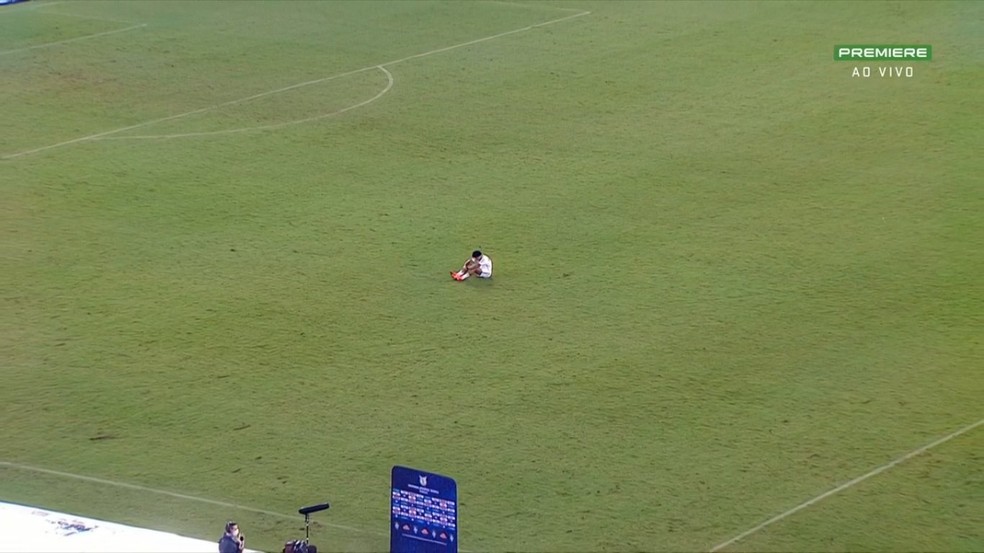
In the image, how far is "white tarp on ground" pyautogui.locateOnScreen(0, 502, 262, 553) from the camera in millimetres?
15258

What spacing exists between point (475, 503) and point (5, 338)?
7.44 m

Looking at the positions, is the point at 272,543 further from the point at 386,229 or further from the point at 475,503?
the point at 386,229

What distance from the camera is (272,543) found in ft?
50.3

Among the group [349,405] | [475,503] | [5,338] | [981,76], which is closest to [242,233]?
[5,338]

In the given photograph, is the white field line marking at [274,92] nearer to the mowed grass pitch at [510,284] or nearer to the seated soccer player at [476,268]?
the mowed grass pitch at [510,284]

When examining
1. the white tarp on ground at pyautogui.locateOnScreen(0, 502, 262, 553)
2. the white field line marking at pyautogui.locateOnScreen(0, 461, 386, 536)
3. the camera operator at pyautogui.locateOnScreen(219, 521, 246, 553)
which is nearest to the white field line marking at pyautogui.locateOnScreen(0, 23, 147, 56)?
the white field line marking at pyautogui.locateOnScreen(0, 461, 386, 536)

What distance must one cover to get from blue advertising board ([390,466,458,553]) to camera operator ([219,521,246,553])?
1395 mm

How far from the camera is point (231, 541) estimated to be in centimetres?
1448

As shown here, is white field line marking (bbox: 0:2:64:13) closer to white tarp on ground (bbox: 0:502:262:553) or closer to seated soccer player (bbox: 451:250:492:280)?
seated soccer player (bbox: 451:250:492:280)

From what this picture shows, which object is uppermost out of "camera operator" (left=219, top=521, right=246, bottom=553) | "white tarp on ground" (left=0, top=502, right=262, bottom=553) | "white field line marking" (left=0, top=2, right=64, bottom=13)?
"white field line marking" (left=0, top=2, right=64, bottom=13)

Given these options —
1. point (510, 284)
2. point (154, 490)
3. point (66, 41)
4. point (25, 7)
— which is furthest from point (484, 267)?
point (25, 7)

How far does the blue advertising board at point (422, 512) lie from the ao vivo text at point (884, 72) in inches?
812

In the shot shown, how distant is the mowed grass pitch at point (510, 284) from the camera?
54.3 ft

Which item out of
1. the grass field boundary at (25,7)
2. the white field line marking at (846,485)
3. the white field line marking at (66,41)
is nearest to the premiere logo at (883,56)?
the white field line marking at (66,41)
